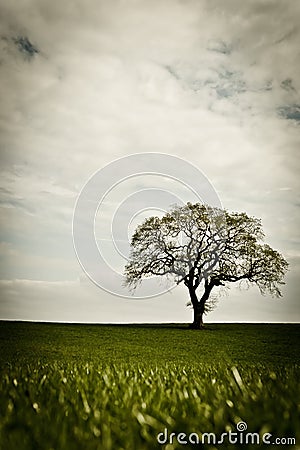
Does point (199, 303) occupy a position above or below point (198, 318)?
above

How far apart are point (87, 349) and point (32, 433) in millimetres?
8900

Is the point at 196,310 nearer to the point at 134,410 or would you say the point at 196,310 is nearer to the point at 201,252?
the point at 201,252

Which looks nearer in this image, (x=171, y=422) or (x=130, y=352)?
(x=171, y=422)

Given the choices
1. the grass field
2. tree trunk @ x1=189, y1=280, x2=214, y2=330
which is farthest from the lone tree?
the grass field

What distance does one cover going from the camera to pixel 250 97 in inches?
449

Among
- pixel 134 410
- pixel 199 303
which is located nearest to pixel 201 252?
pixel 199 303

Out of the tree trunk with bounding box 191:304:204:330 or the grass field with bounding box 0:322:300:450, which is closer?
the grass field with bounding box 0:322:300:450

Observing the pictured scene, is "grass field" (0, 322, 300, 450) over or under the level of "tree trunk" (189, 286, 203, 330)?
under

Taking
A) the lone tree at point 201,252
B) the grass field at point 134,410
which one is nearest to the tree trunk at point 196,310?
the lone tree at point 201,252

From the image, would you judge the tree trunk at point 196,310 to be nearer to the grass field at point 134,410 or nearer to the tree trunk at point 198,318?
the tree trunk at point 198,318

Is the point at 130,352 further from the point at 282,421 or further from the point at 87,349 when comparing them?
the point at 282,421

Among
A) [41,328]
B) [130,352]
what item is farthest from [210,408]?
[41,328]

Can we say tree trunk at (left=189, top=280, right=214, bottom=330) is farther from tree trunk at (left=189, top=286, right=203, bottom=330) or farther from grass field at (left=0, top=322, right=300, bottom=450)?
grass field at (left=0, top=322, right=300, bottom=450)

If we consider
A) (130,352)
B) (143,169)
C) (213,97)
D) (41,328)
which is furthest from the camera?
(41,328)
